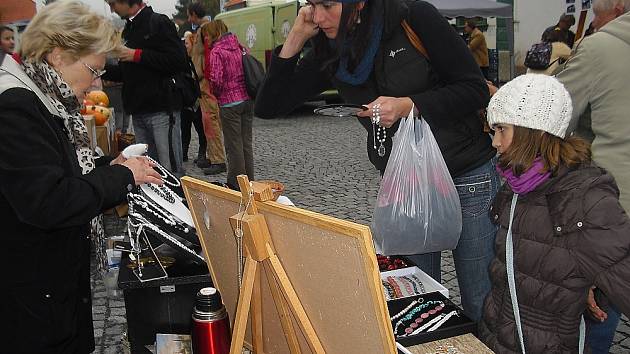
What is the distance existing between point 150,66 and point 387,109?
361 cm

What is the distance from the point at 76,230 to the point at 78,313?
0.27 m

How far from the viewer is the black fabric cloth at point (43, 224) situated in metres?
1.67

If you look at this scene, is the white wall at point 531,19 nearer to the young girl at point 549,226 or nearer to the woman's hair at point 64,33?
the young girl at point 549,226

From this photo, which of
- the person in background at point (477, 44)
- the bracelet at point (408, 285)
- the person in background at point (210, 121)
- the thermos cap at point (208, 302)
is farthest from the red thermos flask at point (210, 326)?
the person in background at point (477, 44)

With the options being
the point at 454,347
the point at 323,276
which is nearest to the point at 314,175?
the point at 454,347

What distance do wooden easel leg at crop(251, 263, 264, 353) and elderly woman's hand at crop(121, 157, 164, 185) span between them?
1.97 ft

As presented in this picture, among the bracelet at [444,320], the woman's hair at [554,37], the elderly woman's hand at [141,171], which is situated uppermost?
the elderly woman's hand at [141,171]

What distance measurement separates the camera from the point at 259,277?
1563mm

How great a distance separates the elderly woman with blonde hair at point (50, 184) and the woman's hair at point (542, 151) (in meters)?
1.12

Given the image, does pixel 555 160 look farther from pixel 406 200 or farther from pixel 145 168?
pixel 145 168

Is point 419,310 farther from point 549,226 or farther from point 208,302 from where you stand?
point 208,302

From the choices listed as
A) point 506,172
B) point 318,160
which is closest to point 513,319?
point 506,172

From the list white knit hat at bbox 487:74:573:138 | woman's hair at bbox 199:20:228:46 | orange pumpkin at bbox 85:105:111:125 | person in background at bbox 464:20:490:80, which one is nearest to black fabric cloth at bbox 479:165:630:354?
white knit hat at bbox 487:74:573:138

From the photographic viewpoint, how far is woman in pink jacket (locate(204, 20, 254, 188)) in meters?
6.43
